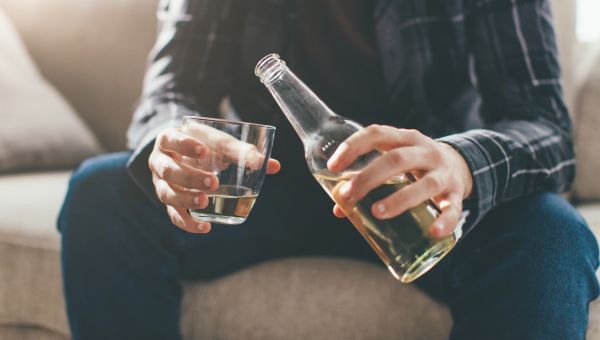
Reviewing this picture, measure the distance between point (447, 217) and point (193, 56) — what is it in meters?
0.69

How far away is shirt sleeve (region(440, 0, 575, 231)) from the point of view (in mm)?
745

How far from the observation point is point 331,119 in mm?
626

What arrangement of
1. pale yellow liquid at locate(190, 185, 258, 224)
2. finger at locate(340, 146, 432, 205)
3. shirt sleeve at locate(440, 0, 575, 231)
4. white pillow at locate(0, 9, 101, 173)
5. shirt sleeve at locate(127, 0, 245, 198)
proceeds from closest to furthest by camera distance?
finger at locate(340, 146, 432, 205), pale yellow liquid at locate(190, 185, 258, 224), shirt sleeve at locate(440, 0, 575, 231), shirt sleeve at locate(127, 0, 245, 198), white pillow at locate(0, 9, 101, 173)

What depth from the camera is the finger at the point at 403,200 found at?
1.78 ft

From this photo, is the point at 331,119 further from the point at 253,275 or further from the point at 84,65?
the point at 84,65

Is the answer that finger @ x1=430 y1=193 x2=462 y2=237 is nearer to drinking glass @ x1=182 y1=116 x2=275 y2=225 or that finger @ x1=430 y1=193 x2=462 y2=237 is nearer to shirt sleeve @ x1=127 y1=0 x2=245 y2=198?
drinking glass @ x1=182 y1=116 x2=275 y2=225

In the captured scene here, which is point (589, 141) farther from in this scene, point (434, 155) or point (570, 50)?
point (434, 155)

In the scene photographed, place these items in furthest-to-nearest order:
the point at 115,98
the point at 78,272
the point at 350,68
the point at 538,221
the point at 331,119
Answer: the point at 115,98, the point at 350,68, the point at 78,272, the point at 538,221, the point at 331,119

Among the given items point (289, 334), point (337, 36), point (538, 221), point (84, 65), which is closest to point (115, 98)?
point (84, 65)

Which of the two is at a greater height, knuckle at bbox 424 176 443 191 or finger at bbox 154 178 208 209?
knuckle at bbox 424 176 443 191

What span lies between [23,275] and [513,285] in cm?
84

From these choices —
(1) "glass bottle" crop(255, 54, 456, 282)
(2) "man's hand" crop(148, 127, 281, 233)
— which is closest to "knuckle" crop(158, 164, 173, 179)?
(2) "man's hand" crop(148, 127, 281, 233)

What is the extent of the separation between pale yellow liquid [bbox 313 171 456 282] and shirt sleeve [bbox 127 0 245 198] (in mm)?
532

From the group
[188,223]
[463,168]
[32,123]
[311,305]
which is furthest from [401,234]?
[32,123]
